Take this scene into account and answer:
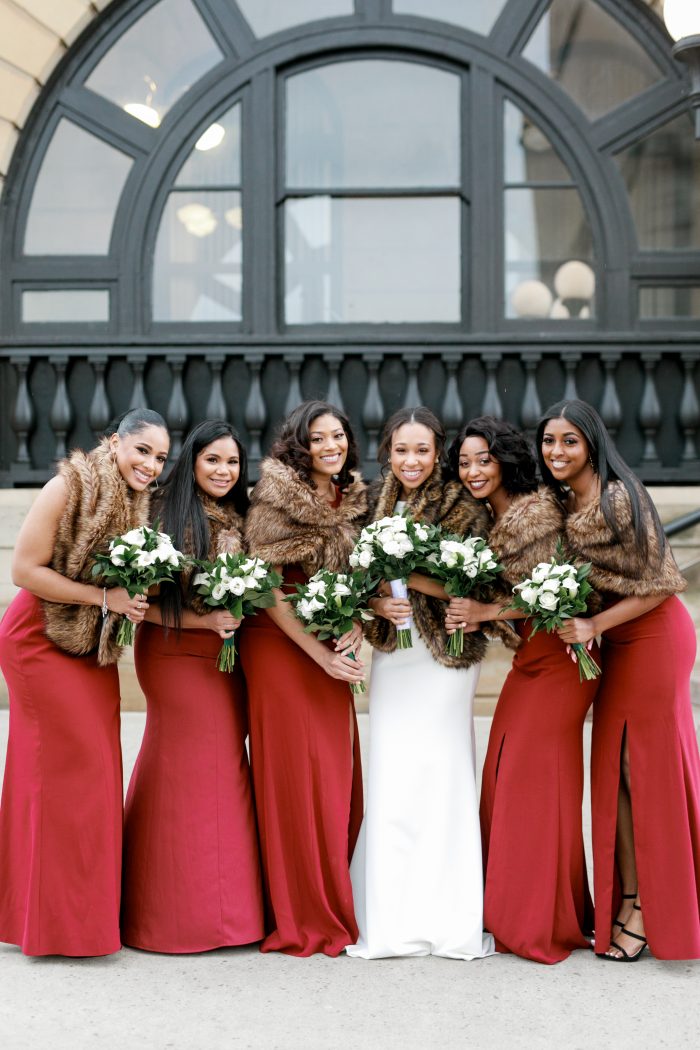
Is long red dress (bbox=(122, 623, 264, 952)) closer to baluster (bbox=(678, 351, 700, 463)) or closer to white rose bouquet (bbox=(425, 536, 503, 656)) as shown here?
white rose bouquet (bbox=(425, 536, 503, 656))

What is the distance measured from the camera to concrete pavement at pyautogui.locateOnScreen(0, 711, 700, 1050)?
3.35 metres

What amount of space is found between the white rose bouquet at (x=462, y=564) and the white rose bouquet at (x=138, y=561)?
37.3 inches

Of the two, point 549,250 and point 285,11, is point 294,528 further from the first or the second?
point 285,11

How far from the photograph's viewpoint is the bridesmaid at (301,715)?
13.4 ft

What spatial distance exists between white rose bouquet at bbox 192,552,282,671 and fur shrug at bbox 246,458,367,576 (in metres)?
0.10

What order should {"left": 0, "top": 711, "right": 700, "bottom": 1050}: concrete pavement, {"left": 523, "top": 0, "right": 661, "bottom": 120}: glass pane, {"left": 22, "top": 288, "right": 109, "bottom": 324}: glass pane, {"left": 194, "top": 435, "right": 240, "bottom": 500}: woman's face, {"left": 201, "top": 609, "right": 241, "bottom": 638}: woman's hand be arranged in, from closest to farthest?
{"left": 0, "top": 711, "right": 700, "bottom": 1050}: concrete pavement
{"left": 201, "top": 609, "right": 241, "bottom": 638}: woman's hand
{"left": 194, "top": 435, "right": 240, "bottom": 500}: woman's face
{"left": 523, "top": 0, "right": 661, "bottom": 120}: glass pane
{"left": 22, "top": 288, "right": 109, "bottom": 324}: glass pane

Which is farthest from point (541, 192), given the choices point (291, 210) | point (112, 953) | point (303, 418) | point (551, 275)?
point (112, 953)

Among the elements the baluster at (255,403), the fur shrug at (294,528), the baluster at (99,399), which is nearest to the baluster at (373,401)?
the baluster at (255,403)

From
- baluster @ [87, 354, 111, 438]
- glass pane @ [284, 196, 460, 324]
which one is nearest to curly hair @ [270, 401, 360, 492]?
baluster @ [87, 354, 111, 438]

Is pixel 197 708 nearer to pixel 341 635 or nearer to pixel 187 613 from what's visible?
pixel 187 613

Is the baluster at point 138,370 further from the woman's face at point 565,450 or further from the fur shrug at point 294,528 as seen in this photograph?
the woman's face at point 565,450

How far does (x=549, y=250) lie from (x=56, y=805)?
20.3 ft

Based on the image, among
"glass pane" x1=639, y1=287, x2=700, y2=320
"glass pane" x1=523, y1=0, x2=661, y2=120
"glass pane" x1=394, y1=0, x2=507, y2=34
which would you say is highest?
"glass pane" x1=394, y1=0, x2=507, y2=34

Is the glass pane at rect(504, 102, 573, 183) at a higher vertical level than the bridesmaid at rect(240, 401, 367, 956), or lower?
higher
